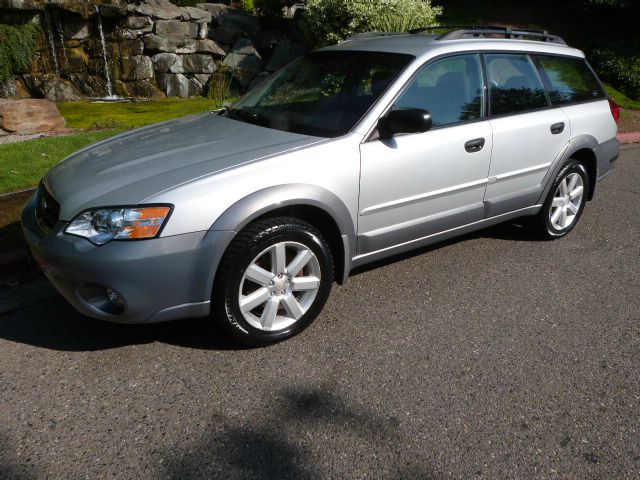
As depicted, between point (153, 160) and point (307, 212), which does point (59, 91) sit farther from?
point (307, 212)

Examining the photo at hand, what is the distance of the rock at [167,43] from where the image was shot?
13.0m

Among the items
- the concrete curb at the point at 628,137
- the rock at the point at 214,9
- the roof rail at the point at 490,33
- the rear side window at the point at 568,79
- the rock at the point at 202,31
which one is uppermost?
the roof rail at the point at 490,33

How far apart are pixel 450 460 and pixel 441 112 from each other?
7.49 feet

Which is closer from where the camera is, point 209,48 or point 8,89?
point 8,89

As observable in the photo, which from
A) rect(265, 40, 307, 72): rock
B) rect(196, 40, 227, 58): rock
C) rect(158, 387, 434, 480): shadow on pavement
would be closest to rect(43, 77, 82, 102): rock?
rect(196, 40, 227, 58): rock

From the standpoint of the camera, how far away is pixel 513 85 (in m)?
4.44

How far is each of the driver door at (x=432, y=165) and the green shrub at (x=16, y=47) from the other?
11.3 m

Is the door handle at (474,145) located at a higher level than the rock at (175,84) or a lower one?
higher

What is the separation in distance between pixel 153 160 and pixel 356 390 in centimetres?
165

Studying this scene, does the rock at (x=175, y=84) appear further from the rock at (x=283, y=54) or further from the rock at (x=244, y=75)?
the rock at (x=283, y=54)

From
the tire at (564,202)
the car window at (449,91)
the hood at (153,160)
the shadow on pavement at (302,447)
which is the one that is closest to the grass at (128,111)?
the hood at (153,160)

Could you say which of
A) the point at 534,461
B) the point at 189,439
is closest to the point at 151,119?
the point at 189,439

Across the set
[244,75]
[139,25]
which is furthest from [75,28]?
[244,75]

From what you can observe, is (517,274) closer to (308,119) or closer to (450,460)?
(308,119)
